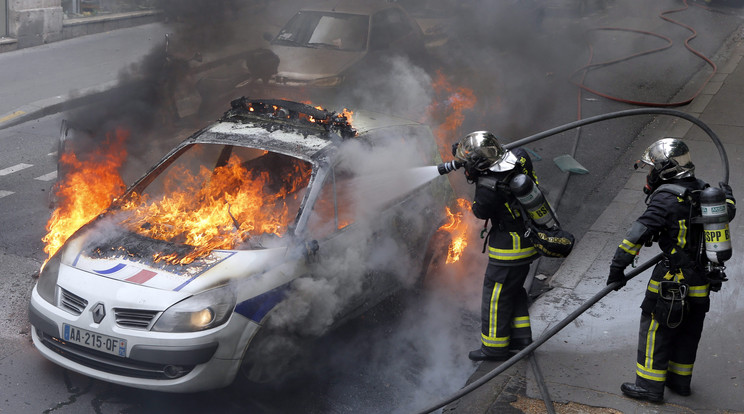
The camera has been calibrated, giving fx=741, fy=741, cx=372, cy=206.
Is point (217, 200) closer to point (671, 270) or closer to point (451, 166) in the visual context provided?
point (451, 166)

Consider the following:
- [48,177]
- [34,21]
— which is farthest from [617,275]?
[34,21]

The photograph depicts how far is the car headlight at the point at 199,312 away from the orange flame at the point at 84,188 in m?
1.97

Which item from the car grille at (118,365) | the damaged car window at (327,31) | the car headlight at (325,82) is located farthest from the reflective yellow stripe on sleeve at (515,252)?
the damaged car window at (327,31)

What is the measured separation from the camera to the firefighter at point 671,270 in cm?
429

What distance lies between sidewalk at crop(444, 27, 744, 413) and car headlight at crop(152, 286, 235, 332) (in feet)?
5.15

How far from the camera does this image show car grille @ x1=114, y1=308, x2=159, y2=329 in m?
4.36

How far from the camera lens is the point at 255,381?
15.4ft

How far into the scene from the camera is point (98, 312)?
4410 millimetres

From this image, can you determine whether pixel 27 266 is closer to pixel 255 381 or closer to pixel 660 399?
pixel 255 381

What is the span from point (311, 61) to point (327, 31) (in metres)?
0.91

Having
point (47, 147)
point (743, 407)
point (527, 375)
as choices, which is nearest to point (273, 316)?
point (527, 375)

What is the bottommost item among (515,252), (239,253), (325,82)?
(325,82)

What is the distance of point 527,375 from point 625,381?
624 millimetres

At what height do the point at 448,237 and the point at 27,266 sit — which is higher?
the point at 448,237
